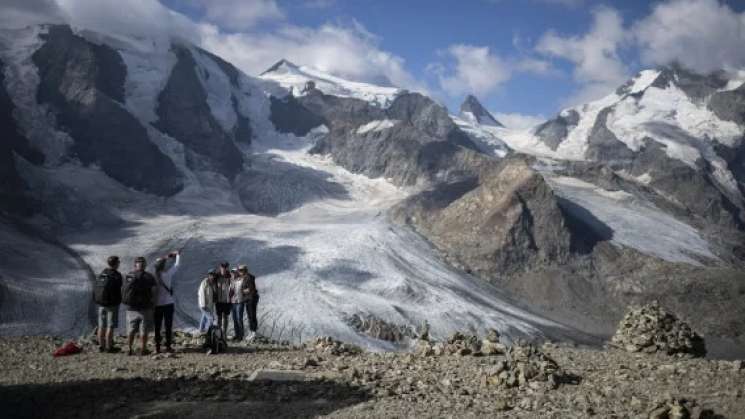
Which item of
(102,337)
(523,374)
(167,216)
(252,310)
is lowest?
(102,337)

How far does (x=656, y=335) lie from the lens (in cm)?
1780

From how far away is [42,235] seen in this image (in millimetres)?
100312

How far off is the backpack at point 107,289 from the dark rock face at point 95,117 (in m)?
142

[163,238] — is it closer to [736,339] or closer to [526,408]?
[736,339]

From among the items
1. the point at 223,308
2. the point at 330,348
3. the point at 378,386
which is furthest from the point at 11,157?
the point at 378,386

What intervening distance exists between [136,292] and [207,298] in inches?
109

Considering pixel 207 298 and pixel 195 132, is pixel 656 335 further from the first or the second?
pixel 195 132

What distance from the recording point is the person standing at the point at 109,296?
51.8 feet

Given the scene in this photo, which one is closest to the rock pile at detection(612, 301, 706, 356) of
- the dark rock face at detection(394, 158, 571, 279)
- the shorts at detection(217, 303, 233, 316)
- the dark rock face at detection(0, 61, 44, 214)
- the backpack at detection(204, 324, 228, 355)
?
the backpack at detection(204, 324, 228, 355)

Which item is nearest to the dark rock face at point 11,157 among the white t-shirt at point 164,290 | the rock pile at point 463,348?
the white t-shirt at point 164,290

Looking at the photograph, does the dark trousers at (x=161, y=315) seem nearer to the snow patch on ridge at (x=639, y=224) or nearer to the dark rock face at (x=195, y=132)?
the snow patch on ridge at (x=639, y=224)

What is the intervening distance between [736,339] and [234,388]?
4174 inches

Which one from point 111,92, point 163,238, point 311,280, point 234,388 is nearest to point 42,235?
point 163,238

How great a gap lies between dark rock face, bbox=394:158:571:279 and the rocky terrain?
116888mm
